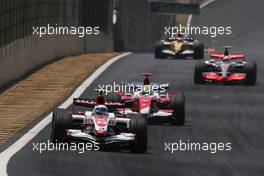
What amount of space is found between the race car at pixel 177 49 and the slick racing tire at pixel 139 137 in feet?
81.4

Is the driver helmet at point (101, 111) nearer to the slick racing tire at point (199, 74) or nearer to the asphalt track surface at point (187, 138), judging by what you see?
the asphalt track surface at point (187, 138)

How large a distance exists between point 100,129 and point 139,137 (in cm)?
83

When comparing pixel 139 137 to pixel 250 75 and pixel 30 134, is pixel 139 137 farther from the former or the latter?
pixel 250 75

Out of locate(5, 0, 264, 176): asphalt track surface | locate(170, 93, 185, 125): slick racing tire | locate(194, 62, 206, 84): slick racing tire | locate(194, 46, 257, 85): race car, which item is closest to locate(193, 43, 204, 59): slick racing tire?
locate(5, 0, 264, 176): asphalt track surface

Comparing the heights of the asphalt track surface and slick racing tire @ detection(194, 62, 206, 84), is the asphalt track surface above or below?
below

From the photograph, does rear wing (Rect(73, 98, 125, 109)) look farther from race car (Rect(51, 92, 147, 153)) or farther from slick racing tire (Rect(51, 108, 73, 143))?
slick racing tire (Rect(51, 108, 73, 143))

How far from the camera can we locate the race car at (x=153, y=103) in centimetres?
2567

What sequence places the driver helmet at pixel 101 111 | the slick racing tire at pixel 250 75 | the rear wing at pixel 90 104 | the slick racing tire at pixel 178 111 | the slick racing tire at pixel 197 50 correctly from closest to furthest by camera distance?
the driver helmet at pixel 101 111
the rear wing at pixel 90 104
the slick racing tire at pixel 178 111
the slick racing tire at pixel 250 75
the slick racing tire at pixel 197 50

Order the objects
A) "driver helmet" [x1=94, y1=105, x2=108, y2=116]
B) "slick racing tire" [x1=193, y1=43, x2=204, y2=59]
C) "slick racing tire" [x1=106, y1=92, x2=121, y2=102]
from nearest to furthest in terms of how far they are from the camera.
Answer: "driver helmet" [x1=94, y1=105, x2=108, y2=116]
"slick racing tire" [x1=106, y1=92, x2=121, y2=102]
"slick racing tire" [x1=193, y1=43, x2=204, y2=59]

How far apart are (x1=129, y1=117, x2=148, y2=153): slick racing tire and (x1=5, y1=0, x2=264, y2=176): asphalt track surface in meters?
0.17

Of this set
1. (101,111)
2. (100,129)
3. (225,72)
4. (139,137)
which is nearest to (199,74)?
(225,72)

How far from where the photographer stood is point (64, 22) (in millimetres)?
45625

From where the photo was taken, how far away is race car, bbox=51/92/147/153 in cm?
2102

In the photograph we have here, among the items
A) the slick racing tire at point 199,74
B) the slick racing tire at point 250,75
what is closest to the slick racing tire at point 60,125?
the slick racing tire at point 199,74
